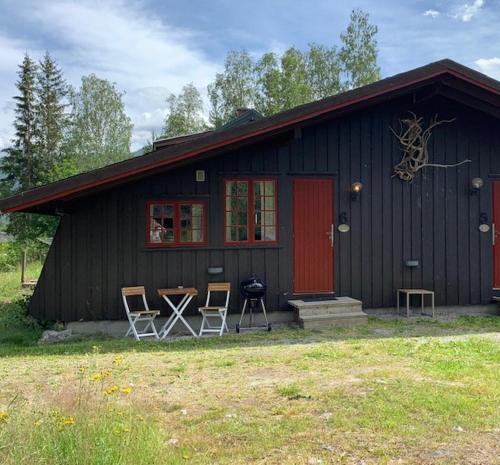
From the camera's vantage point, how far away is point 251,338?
604 centimetres

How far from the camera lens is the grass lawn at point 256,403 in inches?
101

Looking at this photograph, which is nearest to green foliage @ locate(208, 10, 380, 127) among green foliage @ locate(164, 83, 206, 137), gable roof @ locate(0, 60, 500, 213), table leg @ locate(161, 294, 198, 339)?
green foliage @ locate(164, 83, 206, 137)

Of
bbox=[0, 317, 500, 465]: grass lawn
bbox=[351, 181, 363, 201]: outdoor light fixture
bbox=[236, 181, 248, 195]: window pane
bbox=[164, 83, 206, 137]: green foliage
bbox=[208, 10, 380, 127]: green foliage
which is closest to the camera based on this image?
bbox=[0, 317, 500, 465]: grass lawn

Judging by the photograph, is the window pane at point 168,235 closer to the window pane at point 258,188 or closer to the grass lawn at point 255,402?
the window pane at point 258,188

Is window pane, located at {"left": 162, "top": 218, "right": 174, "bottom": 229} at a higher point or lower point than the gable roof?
lower

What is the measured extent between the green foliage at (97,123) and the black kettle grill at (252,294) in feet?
73.5

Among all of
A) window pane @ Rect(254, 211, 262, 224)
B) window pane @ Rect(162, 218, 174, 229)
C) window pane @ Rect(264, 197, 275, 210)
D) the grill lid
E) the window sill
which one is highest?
window pane @ Rect(264, 197, 275, 210)

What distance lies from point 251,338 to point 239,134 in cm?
252

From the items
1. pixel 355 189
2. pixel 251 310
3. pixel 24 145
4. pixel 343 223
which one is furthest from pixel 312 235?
pixel 24 145

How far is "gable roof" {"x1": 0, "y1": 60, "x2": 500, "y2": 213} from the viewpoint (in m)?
5.67

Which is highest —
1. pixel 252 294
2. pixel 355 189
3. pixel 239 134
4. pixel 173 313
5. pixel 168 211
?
pixel 239 134

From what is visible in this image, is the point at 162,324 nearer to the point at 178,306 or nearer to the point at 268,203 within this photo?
the point at 178,306

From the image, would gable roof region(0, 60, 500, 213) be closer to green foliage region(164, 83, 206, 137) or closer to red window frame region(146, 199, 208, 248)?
red window frame region(146, 199, 208, 248)

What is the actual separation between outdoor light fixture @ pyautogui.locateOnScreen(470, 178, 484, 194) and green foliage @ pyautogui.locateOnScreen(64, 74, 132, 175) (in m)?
23.1
